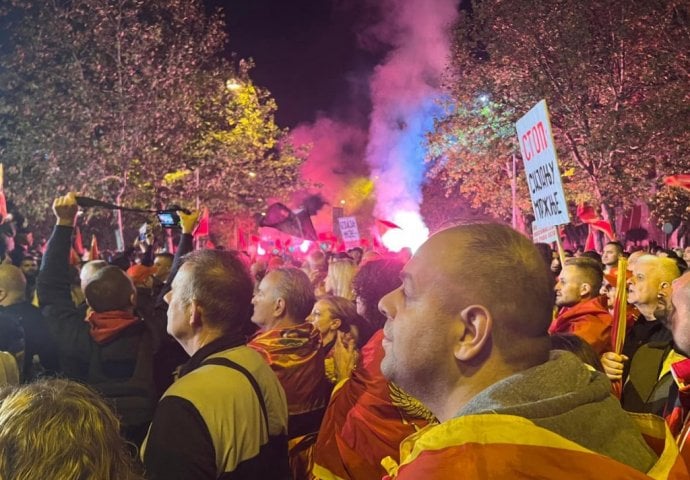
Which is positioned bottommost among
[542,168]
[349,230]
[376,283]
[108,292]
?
[376,283]

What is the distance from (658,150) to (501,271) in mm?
21763

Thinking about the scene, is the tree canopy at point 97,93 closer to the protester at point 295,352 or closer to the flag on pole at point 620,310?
the protester at point 295,352

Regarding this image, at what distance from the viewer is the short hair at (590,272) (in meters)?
5.45

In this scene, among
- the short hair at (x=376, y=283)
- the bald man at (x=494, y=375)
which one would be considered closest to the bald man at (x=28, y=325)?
the short hair at (x=376, y=283)

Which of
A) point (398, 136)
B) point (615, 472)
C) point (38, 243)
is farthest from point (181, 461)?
point (398, 136)

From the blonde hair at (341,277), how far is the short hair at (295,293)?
7.83 feet

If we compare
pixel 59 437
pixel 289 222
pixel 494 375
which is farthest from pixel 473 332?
pixel 289 222

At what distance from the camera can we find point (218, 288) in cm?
315

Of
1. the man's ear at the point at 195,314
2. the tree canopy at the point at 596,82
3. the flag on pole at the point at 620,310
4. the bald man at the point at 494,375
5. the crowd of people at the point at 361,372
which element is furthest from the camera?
the tree canopy at the point at 596,82

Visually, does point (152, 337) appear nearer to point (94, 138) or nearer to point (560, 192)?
point (560, 192)

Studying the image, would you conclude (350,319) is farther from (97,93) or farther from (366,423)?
(97,93)

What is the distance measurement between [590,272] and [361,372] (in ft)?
8.57

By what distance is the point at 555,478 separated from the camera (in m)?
1.36

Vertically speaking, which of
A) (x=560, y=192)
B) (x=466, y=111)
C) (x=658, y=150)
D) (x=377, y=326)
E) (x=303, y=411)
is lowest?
(x=303, y=411)
